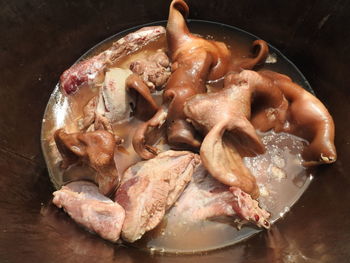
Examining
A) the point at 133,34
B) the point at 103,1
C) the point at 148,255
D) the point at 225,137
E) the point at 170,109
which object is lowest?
the point at 148,255

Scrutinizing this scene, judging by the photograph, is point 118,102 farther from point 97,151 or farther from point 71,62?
point 71,62

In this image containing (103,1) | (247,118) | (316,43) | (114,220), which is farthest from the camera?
(103,1)

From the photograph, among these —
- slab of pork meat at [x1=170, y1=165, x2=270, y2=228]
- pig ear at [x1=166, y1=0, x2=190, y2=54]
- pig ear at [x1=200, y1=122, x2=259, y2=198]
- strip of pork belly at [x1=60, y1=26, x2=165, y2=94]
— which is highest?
pig ear at [x1=166, y1=0, x2=190, y2=54]

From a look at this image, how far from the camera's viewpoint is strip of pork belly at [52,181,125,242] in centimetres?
193

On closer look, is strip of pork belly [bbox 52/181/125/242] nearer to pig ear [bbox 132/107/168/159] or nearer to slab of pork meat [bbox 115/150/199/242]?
slab of pork meat [bbox 115/150/199/242]

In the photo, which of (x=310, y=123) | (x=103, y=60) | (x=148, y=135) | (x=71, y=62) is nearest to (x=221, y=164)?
(x=148, y=135)

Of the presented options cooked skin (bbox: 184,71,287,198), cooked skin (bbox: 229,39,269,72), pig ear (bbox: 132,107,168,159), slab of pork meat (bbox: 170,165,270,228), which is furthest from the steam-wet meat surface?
cooked skin (bbox: 229,39,269,72)

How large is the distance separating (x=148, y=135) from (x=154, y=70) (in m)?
0.52

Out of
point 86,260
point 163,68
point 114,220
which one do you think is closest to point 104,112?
point 163,68

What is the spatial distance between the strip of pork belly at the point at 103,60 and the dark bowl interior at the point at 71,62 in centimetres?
17

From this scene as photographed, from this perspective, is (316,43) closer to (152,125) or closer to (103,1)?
(152,125)

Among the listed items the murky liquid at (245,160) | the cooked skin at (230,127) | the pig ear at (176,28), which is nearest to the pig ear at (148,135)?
the murky liquid at (245,160)

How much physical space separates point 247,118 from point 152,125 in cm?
60

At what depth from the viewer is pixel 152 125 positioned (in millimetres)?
2131
